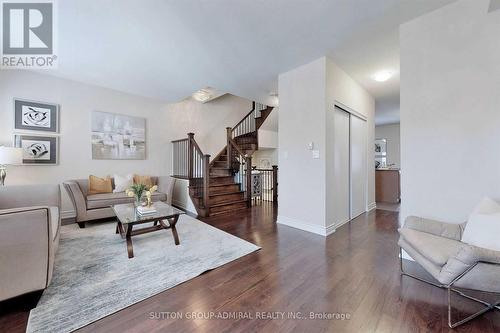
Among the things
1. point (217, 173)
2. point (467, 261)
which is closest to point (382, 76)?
point (467, 261)

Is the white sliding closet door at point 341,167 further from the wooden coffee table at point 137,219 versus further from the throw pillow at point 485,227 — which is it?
the wooden coffee table at point 137,219

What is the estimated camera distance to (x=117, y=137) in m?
4.54

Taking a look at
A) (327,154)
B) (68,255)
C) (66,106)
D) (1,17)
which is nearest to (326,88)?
(327,154)

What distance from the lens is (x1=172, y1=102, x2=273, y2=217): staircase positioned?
4176 mm

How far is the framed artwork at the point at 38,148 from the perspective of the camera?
3541 mm

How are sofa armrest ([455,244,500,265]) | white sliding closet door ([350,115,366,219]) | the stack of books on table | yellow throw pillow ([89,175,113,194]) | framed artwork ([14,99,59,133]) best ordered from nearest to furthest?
sofa armrest ([455,244,500,265]), the stack of books on table, framed artwork ([14,99,59,133]), yellow throw pillow ([89,175,113,194]), white sliding closet door ([350,115,366,219])

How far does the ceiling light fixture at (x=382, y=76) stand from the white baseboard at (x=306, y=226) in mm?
2688

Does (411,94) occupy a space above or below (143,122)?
below

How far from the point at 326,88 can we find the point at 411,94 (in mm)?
1082

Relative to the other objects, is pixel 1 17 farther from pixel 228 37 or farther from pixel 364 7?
pixel 364 7

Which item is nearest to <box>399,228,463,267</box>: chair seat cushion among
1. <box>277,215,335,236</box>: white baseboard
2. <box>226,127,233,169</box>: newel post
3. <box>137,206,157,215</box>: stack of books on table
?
<box>277,215,335,236</box>: white baseboard

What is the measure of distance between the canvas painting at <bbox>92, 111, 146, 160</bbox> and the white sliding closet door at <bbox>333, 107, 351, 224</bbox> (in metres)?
4.28

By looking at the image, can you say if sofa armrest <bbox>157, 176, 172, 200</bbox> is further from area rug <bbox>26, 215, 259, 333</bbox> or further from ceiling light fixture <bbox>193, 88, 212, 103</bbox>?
ceiling light fixture <bbox>193, 88, 212, 103</bbox>

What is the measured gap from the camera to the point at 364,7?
81.0 inches
